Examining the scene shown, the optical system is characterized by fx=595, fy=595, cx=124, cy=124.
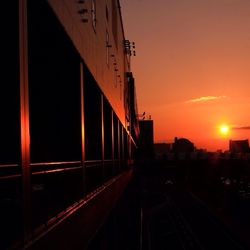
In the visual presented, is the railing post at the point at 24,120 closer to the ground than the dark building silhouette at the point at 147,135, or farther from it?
closer to the ground

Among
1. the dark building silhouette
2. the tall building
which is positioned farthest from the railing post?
the dark building silhouette

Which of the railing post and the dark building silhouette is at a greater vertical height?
the dark building silhouette

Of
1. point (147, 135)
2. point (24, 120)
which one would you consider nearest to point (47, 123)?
point (24, 120)

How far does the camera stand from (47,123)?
930 cm

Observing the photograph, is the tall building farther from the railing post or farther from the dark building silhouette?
the dark building silhouette

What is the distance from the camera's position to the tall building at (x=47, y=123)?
5.35 metres

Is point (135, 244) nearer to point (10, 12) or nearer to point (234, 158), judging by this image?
point (10, 12)

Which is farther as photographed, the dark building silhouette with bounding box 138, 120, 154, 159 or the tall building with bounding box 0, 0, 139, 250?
the dark building silhouette with bounding box 138, 120, 154, 159

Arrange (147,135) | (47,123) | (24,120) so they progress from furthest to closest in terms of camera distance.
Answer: (147,135) → (47,123) → (24,120)

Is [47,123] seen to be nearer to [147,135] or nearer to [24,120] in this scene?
[24,120]

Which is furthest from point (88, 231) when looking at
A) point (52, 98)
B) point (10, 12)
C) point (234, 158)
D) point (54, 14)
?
point (234, 158)

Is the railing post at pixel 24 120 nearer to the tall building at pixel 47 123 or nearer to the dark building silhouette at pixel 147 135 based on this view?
the tall building at pixel 47 123

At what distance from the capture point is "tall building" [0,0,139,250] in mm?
5352

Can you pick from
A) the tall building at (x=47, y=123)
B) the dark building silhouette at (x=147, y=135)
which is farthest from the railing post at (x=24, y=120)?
the dark building silhouette at (x=147, y=135)
